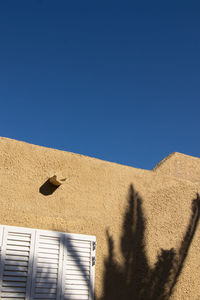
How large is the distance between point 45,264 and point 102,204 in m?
1.61

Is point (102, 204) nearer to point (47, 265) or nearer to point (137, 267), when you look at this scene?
point (137, 267)

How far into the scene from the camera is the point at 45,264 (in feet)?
17.5

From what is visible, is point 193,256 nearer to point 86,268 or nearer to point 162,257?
point 162,257

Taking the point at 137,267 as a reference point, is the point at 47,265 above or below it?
below

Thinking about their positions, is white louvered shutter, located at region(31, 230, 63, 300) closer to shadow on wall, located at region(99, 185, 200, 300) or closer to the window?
the window

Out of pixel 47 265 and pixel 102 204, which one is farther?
pixel 102 204

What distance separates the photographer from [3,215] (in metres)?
5.33

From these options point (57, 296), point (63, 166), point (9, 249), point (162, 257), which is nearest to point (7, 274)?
point (9, 249)

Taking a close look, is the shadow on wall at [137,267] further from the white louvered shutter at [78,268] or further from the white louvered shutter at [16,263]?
the white louvered shutter at [16,263]

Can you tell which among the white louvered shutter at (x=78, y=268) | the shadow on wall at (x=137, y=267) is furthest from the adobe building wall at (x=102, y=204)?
the white louvered shutter at (x=78, y=268)

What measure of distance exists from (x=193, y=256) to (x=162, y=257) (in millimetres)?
823

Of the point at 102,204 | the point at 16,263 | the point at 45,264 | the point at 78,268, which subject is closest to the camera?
the point at 16,263

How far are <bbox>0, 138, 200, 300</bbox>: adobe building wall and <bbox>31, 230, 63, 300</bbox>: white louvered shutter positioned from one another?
210mm

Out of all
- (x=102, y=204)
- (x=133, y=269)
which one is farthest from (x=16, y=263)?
(x=133, y=269)
